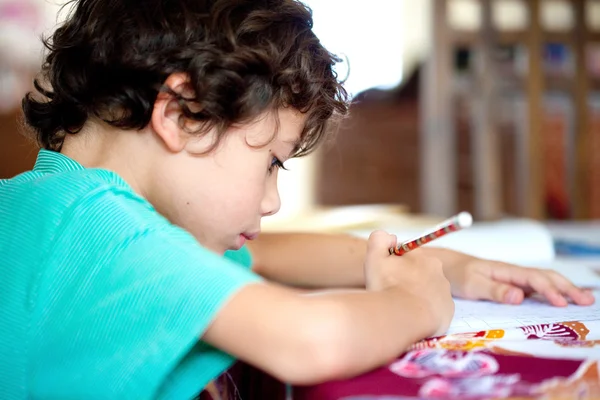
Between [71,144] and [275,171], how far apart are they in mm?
220

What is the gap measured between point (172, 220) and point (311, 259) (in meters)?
0.30

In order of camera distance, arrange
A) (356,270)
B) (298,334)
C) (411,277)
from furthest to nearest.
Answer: (356,270), (411,277), (298,334)

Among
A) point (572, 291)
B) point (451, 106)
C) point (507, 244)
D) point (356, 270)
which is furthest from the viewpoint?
point (451, 106)

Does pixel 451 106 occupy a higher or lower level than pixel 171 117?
lower

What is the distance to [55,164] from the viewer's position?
2.25 ft

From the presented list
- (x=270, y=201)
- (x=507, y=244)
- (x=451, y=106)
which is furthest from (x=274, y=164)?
(x=451, y=106)

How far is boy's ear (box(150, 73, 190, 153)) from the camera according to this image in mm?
646

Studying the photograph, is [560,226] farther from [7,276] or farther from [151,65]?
[7,276]

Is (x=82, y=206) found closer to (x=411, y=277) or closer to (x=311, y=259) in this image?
(x=411, y=277)

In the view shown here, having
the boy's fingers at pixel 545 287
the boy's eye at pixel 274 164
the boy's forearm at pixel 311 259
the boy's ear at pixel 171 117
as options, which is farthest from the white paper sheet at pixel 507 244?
the boy's ear at pixel 171 117

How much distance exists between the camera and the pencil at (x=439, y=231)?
1.73 feet

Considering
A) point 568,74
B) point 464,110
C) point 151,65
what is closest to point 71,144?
point 151,65

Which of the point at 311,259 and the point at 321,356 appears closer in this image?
the point at 321,356

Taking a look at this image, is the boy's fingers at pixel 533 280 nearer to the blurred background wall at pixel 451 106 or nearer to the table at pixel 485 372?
the table at pixel 485 372
